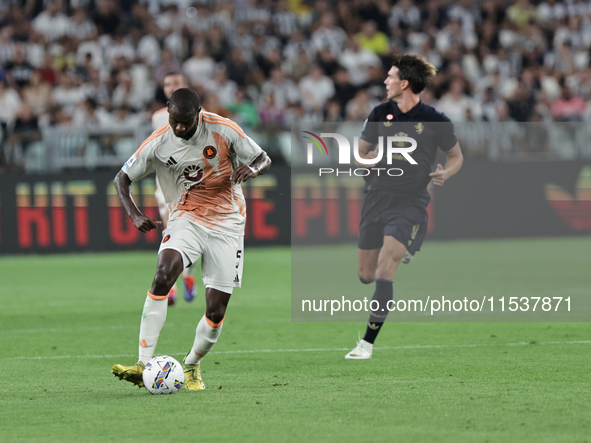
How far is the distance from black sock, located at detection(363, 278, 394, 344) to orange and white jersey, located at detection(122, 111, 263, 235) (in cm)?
159

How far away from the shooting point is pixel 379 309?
24.5ft

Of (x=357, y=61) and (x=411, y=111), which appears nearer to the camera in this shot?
(x=411, y=111)

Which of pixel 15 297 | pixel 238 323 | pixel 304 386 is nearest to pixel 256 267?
pixel 15 297

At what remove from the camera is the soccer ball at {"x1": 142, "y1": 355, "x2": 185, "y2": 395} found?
5.75 metres

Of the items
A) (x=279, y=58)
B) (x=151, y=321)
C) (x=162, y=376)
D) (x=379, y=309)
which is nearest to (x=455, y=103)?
(x=279, y=58)

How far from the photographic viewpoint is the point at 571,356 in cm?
716

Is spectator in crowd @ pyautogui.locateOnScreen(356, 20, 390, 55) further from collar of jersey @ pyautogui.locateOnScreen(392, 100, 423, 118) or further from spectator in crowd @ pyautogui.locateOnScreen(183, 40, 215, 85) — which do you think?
collar of jersey @ pyautogui.locateOnScreen(392, 100, 423, 118)

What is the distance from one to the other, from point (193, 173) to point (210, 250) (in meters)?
0.54

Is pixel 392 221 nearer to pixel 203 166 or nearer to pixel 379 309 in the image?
pixel 379 309

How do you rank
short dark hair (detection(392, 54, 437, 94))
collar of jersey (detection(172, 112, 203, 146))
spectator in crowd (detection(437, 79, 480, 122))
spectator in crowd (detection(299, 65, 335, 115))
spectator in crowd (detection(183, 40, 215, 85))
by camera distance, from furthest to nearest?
1. spectator in crowd (detection(437, 79, 480, 122))
2. spectator in crowd (detection(299, 65, 335, 115))
3. spectator in crowd (detection(183, 40, 215, 85))
4. short dark hair (detection(392, 54, 437, 94))
5. collar of jersey (detection(172, 112, 203, 146))

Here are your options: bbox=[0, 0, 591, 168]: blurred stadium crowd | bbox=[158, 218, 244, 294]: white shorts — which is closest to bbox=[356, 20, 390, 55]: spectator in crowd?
bbox=[0, 0, 591, 168]: blurred stadium crowd

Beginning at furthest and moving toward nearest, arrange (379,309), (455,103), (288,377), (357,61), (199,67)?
1. (357,61)
2. (455,103)
3. (199,67)
4. (379,309)
5. (288,377)

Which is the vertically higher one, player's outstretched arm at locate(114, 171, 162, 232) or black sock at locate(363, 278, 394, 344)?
player's outstretched arm at locate(114, 171, 162, 232)

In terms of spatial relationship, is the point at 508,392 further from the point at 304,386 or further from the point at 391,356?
the point at 391,356
